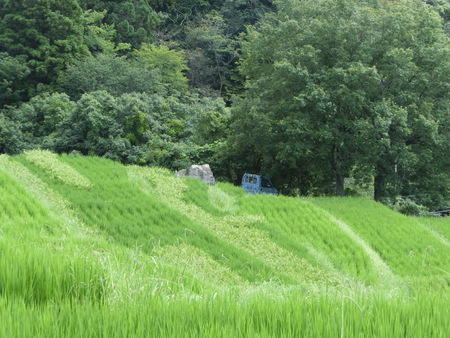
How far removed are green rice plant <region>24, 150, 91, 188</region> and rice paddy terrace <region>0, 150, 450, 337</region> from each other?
0.18 ft

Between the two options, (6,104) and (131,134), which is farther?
(6,104)

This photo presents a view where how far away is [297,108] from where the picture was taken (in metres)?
16.8

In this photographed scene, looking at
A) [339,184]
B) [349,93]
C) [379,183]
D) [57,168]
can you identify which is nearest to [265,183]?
[339,184]

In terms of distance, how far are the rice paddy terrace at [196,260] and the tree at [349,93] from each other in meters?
2.22

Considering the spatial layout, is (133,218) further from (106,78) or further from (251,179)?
(106,78)

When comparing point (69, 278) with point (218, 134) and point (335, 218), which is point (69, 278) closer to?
point (335, 218)

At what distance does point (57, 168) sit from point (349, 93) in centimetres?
947

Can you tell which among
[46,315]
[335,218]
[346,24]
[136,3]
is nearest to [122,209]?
[335,218]

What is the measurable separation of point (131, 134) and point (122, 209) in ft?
38.0

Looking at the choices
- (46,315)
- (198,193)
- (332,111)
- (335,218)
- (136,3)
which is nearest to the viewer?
(46,315)

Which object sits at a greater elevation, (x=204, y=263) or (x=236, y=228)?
(x=236, y=228)

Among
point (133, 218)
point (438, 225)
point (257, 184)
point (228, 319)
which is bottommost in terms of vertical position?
point (438, 225)

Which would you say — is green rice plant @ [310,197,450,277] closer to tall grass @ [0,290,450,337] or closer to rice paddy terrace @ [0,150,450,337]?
rice paddy terrace @ [0,150,450,337]

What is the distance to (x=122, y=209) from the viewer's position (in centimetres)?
1051
